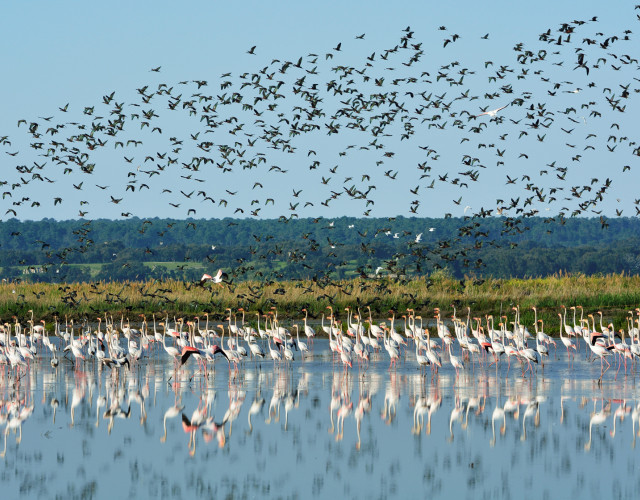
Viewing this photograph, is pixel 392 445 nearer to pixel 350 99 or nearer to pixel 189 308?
pixel 350 99

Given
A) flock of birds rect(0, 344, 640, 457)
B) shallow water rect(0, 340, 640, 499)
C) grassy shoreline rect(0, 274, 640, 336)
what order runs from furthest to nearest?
grassy shoreline rect(0, 274, 640, 336) → flock of birds rect(0, 344, 640, 457) → shallow water rect(0, 340, 640, 499)

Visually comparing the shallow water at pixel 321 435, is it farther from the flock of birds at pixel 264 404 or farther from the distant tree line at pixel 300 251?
the distant tree line at pixel 300 251

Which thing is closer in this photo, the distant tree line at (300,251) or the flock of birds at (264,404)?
the flock of birds at (264,404)

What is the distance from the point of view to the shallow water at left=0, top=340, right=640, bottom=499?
1628 cm

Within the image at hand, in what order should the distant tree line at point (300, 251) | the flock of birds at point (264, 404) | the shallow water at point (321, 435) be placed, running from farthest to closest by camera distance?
the distant tree line at point (300, 251) → the flock of birds at point (264, 404) → the shallow water at point (321, 435)

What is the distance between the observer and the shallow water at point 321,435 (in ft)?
53.4

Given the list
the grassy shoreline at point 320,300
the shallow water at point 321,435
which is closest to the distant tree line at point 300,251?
the grassy shoreline at point 320,300

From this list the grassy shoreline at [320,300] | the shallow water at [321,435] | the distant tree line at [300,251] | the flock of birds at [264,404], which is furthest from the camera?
the distant tree line at [300,251]

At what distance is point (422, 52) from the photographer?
32.9 meters

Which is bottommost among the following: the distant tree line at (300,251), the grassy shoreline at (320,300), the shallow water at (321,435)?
the shallow water at (321,435)

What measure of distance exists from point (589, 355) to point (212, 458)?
1874 cm

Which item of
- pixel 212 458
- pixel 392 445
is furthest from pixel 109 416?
pixel 392 445

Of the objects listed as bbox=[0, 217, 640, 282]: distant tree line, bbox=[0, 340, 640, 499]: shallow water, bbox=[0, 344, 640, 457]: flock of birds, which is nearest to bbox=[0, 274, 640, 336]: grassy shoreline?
bbox=[0, 217, 640, 282]: distant tree line

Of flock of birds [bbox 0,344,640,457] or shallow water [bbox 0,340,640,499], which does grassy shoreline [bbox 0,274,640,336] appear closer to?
flock of birds [bbox 0,344,640,457]
